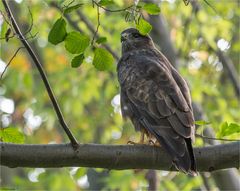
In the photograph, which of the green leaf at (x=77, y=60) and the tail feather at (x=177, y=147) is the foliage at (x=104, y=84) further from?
the green leaf at (x=77, y=60)

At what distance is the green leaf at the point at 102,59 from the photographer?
4.44 m

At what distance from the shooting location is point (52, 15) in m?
11.6

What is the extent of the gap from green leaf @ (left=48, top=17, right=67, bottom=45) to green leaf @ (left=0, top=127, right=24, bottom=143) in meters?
0.66

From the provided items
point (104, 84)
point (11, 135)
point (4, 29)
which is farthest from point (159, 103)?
point (104, 84)

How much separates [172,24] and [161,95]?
6.43m

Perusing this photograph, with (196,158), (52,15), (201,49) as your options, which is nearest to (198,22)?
(201,49)

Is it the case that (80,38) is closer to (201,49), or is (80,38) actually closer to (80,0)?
(80,0)

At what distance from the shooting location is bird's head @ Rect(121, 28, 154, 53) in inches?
293

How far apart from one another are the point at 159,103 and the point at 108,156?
48.9 inches

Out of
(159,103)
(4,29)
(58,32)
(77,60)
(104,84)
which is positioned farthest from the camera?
(104,84)

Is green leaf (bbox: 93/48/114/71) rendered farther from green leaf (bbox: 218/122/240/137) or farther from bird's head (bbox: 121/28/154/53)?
bird's head (bbox: 121/28/154/53)

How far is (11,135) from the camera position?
460 cm

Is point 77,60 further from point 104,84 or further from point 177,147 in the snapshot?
point 104,84

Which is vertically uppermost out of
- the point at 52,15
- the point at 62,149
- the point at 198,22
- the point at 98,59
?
the point at 52,15
